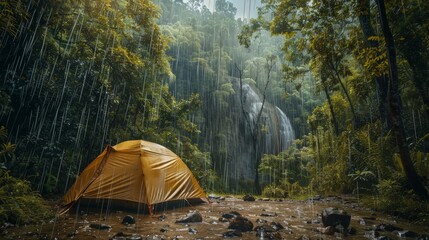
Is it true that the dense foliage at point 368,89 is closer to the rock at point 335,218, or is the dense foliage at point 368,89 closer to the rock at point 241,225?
the rock at point 335,218

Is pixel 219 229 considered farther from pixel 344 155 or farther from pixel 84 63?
pixel 344 155

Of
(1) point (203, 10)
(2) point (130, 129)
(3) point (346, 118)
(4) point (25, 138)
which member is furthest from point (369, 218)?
(1) point (203, 10)

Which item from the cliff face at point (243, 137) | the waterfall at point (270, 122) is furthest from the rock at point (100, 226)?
the waterfall at point (270, 122)

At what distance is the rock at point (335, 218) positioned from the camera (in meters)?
5.17

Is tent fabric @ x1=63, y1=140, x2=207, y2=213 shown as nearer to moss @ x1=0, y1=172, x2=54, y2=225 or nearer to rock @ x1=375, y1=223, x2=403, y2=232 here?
moss @ x1=0, y1=172, x2=54, y2=225

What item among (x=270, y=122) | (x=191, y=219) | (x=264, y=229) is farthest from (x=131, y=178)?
(x=270, y=122)

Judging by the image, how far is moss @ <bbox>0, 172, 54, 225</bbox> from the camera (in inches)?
193

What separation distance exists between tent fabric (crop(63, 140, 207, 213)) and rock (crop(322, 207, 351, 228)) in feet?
13.2

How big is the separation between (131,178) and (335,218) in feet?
16.5

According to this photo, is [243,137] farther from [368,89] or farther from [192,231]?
[192,231]

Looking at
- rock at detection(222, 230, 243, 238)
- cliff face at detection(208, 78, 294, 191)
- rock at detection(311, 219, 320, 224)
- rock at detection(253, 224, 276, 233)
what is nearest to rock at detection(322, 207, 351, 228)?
rock at detection(311, 219, 320, 224)

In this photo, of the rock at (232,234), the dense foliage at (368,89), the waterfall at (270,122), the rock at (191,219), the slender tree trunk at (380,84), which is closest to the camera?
the rock at (232,234)

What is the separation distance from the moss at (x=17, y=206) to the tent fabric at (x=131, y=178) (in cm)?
87

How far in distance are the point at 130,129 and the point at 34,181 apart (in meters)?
5.11
